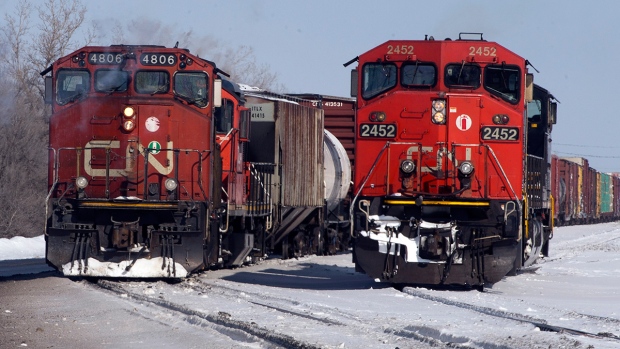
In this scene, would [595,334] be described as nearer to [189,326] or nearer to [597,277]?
[189,326]

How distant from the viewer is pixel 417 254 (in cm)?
1409

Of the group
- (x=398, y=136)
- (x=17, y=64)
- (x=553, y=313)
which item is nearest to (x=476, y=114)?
(x=398, y=136)

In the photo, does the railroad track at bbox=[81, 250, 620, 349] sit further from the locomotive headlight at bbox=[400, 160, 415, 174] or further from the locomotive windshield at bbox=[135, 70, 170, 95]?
the locomotive windshield at bbox=[135, 70, 170, 95]

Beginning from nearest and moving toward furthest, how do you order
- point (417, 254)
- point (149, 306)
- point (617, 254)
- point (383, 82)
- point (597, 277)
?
point (149, 306) < point (417, 254) < point (383, 82) < point (597, 277) < point (617, 254)

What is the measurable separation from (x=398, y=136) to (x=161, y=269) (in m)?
4.23

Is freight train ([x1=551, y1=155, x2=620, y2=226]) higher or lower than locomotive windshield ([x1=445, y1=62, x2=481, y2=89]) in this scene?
lower

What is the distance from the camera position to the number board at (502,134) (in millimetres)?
14641

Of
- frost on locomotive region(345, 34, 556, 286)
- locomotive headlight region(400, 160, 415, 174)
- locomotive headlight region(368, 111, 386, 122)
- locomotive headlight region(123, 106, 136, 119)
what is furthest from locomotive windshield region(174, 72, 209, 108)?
locomotive headlight region(400, 160, 415, 174)

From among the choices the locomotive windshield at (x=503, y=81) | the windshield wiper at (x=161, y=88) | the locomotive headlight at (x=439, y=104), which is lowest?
the locomotive headlight at (x=439, y=104)

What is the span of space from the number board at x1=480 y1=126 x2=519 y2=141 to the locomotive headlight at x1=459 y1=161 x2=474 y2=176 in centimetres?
56

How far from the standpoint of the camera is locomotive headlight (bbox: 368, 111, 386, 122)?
48.9 feet

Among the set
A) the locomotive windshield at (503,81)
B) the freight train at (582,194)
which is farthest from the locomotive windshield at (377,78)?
the freight train at (582,194)

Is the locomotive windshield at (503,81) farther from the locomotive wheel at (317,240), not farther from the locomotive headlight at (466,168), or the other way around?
the locomotive wheel at (317,240)

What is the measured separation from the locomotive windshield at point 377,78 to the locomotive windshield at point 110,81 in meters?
3.85
